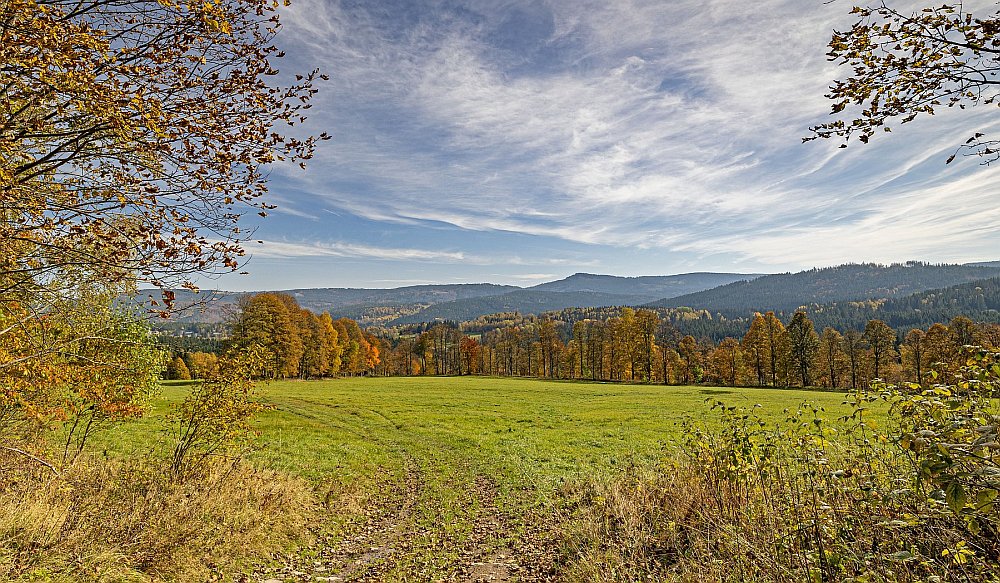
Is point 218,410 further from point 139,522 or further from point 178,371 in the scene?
point 178,371

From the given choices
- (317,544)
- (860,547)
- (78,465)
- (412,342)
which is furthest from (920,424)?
(412,342)

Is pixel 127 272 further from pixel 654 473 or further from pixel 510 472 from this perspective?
pixel 510 472

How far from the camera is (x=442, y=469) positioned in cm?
1652

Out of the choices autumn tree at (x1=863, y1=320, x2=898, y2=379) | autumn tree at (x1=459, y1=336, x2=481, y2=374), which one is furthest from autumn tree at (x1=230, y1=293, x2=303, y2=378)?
autumn tree at (x1=863, y1=320, x2=898, y2=379)

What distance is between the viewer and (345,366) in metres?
82.1

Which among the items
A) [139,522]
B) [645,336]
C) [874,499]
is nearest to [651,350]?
[645,336]

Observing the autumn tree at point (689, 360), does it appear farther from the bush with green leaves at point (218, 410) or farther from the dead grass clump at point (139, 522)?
the bush with green leaves at point (218, 410)

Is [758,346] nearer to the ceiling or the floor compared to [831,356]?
nearer to the ceiling

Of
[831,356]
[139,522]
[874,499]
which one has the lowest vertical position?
[831,356]

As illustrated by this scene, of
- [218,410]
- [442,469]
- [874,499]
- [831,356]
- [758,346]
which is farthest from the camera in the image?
[758,346]

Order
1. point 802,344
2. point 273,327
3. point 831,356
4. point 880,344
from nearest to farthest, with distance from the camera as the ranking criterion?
point 273,327 → point 880,344 → point 802,344 → point 831,356

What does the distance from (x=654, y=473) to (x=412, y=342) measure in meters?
98.1

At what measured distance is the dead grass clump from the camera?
22.0 ft

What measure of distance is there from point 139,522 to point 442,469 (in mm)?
9715
